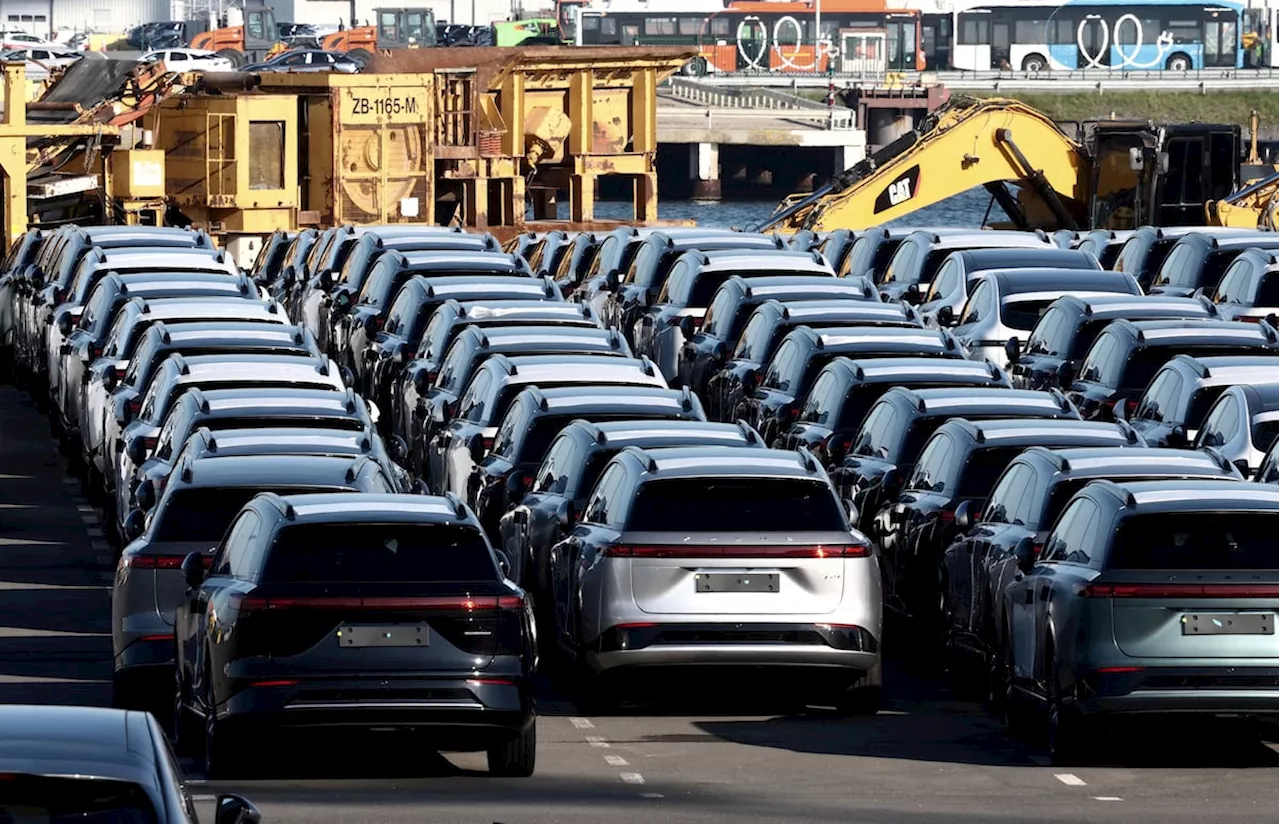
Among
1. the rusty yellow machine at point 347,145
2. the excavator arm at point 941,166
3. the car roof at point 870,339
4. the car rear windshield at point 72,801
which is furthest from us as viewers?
the excavator arm at point 941,166

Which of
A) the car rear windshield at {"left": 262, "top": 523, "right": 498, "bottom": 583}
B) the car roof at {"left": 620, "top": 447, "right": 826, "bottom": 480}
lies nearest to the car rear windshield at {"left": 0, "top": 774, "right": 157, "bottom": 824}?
the car rear windshield at {"left": 262, "top": 523, "right": 498, "bottom": 583}

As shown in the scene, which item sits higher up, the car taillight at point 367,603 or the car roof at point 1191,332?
the car taillight at point 367,603

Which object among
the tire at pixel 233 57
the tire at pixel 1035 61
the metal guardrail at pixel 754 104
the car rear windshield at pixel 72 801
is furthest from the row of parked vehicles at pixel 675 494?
the tire at pixel 1035 61

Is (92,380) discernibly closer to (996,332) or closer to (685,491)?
(996,332)

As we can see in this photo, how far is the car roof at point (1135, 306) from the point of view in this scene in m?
25.5

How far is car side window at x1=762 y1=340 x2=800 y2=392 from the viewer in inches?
927

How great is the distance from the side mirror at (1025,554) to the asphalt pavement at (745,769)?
90 centimetres

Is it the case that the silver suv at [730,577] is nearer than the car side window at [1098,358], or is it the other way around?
the silver suv at [730,577]

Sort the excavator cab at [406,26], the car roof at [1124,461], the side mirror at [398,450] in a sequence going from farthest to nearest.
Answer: the excavator cab at [406,26], the side mirror at [398,450], the car roof at [1124,461]

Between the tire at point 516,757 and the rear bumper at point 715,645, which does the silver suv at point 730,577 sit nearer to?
the rear bumper at point 715,645

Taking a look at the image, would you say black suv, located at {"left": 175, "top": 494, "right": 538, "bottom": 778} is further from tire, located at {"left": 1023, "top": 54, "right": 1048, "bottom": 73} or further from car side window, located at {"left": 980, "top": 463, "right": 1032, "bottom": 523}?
tire, located at {"left": 1023, "top": 54, "right": 1048, "bottom": 73}

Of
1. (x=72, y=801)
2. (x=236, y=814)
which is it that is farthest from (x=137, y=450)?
(x=72, y=801)

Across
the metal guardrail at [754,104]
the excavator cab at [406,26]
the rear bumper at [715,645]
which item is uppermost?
the rear bumper at [715,645]

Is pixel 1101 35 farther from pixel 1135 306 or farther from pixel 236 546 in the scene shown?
pixel 236 546
